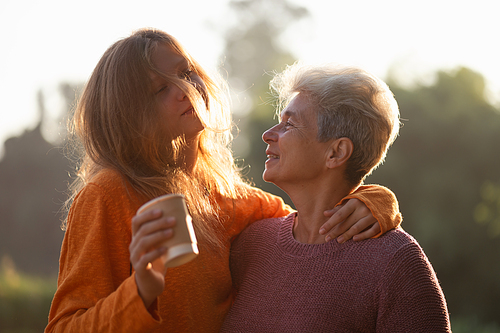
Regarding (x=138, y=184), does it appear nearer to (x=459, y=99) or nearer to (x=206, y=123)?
(x=206, y=123)

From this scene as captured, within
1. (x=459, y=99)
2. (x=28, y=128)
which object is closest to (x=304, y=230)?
(x=28, y=128)

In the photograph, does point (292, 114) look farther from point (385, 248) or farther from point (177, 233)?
point (177, 233)

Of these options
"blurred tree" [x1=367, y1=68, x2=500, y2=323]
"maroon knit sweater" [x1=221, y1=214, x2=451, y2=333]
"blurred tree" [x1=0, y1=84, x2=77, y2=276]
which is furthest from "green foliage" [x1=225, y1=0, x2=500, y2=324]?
"maroon knit sweater" [x1=221, y1=214, x2=451, y2=333]

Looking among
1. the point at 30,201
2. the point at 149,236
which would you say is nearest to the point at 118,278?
the point at 149,236

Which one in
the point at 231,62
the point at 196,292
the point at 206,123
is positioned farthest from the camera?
the point at 231,62

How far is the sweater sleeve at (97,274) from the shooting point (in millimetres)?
1553

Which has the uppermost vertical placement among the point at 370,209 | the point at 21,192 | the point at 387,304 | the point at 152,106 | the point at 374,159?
the point at 152,106

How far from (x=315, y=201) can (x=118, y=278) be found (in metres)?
1.13

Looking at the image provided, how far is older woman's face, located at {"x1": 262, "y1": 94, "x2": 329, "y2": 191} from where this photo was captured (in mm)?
2365

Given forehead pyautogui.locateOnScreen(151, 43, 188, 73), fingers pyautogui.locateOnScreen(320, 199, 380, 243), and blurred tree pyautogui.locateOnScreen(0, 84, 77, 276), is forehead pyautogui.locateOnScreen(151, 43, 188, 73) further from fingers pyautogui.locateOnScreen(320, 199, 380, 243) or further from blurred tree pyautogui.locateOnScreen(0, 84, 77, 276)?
blurred tree pyautogui.locateOnScreen(0, 84, 77, 276)

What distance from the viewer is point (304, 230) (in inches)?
95.1

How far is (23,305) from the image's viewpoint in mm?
7219

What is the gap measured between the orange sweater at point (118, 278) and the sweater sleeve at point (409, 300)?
0.81 ft

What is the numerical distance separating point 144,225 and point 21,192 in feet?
25.8
